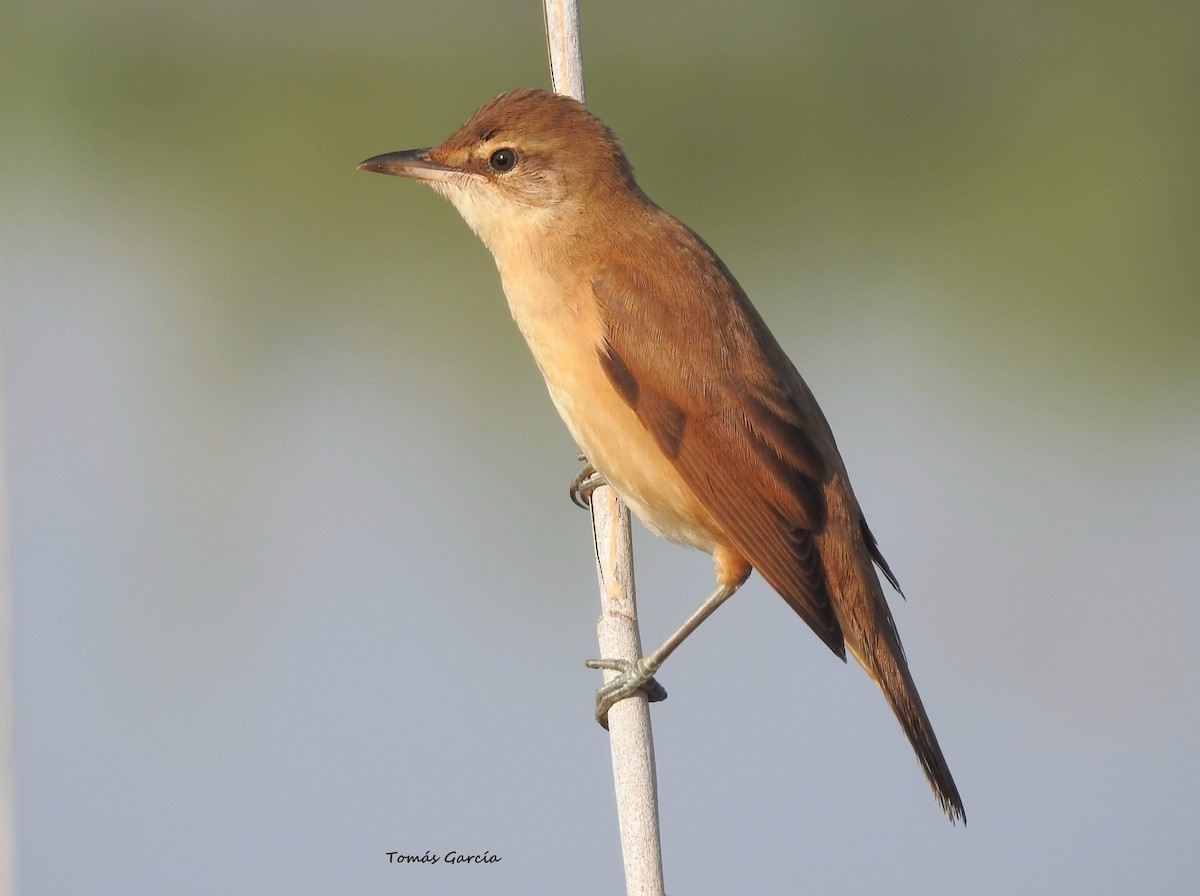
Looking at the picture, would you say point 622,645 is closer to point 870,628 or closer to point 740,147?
point 870,628

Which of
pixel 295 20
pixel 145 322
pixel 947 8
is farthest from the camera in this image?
pixel 947 8

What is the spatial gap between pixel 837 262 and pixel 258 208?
253 cm

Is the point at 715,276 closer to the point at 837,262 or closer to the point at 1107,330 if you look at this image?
the point at 837,262

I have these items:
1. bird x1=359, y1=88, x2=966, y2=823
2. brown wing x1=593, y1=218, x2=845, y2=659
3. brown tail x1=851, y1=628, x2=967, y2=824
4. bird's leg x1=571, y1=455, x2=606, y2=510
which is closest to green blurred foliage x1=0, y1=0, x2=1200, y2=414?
bird's leg x1=571, y1=455, x2=606, y2=510

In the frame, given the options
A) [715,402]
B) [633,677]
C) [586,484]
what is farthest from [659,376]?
[633,677]

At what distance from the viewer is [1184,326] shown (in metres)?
7.35

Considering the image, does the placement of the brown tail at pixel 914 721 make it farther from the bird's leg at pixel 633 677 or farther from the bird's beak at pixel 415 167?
the bird's beak at pixel 415 167

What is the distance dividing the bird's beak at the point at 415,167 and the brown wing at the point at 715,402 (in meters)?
0.41

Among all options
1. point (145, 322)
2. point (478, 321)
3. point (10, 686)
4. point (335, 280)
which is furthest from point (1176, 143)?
point (10, 686)

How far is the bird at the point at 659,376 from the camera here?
11.3 feet

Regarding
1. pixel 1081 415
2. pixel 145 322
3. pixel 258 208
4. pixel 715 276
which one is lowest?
pixel 715 276

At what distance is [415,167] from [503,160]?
0.19 m

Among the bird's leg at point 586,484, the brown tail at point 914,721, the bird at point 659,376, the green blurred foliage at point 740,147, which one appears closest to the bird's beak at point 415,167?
the bird at point 659,376

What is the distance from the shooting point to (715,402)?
346cm
